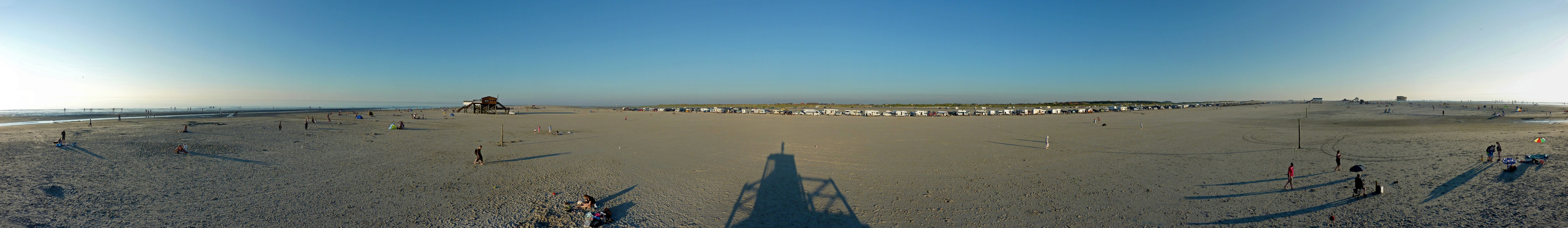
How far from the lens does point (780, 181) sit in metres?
12.1

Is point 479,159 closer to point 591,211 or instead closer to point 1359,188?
point 591,211

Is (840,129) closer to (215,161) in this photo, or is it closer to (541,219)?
(541,219)

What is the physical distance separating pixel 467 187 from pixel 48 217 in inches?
248

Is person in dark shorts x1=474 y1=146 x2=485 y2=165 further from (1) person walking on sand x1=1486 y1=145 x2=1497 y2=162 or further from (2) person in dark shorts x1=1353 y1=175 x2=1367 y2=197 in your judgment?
(1) person walking on sand x1=1486 y1=145 x2=1497 y2=162

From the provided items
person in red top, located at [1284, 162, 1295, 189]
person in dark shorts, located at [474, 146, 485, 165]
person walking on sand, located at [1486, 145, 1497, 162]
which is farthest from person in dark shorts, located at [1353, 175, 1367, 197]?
person in dark shorts, located at [474, 146, 485, 165]

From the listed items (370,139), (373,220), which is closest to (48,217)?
(373,220)

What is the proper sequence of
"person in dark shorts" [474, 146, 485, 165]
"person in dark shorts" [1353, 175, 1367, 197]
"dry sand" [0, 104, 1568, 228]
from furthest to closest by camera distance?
"person in dark shorts" [474, 146, 485, 165] → "person in dark shorts" [1353, 175, 1367, 197] → "dry sand" [0, 104, 1568, 228]

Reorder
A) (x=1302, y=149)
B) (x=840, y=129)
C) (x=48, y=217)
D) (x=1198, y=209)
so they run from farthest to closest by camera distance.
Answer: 1. (x=840, y=129)
2. (x=1302, y=149)
3. (x=1198, y=209)
4. (x=48, y=217)

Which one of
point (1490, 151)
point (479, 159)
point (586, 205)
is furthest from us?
point (479, 159)

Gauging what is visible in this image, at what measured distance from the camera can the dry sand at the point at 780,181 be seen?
866cm

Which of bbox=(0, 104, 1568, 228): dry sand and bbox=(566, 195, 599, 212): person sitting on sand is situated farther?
bbox=(566, 195, 599, 212): person sitting on sand

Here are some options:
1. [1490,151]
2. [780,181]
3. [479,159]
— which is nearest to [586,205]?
[780,181]

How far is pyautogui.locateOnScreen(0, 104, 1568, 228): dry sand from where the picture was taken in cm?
866

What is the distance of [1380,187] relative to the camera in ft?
31.6
